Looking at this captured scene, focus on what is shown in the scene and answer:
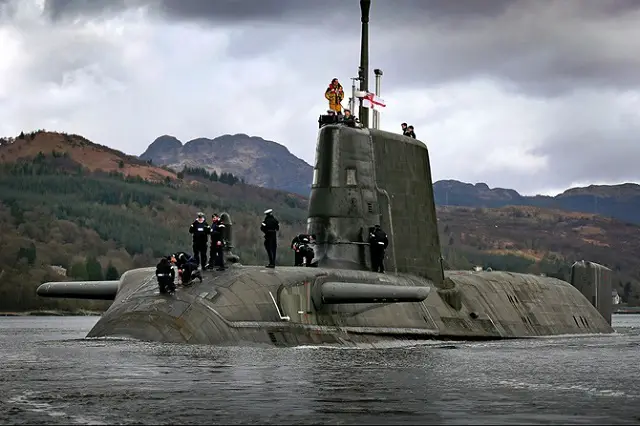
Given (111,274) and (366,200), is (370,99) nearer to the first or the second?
(366,200)

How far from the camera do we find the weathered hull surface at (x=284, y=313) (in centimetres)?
2408

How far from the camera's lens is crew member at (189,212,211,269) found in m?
26.8

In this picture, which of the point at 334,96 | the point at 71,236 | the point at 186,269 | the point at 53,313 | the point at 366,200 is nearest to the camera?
the point at 186,269

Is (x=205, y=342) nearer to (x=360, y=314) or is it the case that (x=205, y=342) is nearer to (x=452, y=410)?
(x=360, y=314)

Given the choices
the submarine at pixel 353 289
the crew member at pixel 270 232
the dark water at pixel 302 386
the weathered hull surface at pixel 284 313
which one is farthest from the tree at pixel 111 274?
the dark water at pixel 302 386

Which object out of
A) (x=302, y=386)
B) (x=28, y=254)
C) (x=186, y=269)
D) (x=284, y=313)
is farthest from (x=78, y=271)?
(x=302, y=386)

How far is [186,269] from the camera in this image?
83.7 ft

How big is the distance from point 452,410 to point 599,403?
7.27 feet

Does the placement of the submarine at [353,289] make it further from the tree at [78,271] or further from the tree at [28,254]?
the tree at [78,271]

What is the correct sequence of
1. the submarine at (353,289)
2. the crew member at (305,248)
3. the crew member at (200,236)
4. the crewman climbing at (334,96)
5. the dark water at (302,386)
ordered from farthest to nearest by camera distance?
1. the crewman climbing at (334,96)
2. the crew member at (305,248)
3. the crew member at (200,236)
4. the submarine at (353,289)
5. the dark water at (302,386)

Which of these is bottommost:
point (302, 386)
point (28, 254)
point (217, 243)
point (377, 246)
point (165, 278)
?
point (302, 386)

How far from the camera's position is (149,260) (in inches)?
6196

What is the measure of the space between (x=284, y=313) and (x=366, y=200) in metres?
5.38

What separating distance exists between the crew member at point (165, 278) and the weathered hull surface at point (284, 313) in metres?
0.23
